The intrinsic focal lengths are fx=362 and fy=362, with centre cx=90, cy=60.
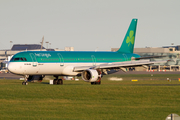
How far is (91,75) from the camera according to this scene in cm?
4797

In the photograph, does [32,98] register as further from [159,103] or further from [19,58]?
[19,58]

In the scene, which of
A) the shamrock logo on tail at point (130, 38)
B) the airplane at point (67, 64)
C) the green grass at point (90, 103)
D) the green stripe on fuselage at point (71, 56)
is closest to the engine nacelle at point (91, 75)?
the airplane at point (67, 64)

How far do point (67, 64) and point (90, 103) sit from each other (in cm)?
2326

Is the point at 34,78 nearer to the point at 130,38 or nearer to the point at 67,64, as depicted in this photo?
the point at 67,64

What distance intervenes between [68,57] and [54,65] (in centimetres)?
281

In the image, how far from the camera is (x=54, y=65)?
50.6 m

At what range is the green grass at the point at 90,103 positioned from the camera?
23062mm

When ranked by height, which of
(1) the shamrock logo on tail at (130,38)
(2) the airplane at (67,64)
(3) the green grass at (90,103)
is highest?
(1) the shamrock logo on tail at (130,38)

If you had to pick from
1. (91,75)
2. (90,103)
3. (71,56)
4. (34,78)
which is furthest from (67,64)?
(90,103)

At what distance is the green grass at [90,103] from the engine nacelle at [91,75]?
389 inches

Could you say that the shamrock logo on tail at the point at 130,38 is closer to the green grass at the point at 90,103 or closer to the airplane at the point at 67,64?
the airplane at the point at 67,64

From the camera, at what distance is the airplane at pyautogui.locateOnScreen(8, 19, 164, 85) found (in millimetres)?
48562

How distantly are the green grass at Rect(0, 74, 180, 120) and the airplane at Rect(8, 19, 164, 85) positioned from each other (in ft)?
36.5

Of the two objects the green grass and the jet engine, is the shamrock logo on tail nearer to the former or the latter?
the jet engine
